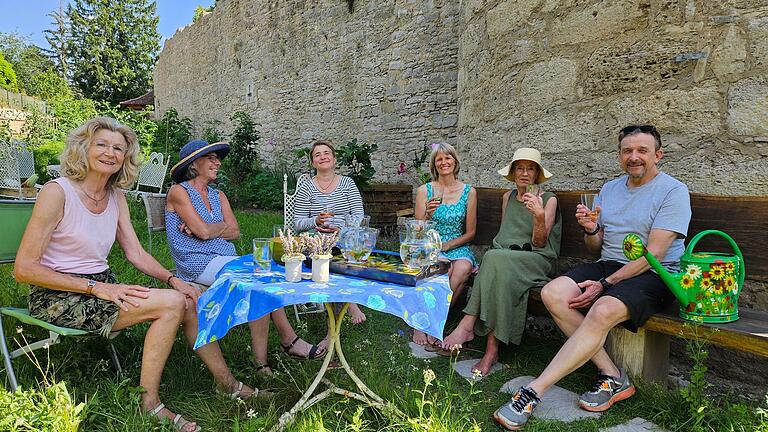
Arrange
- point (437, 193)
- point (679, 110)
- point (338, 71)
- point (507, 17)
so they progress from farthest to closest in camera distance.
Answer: point (338, 71)
point (507, 17)
point (437, 193)
point (679, 110)

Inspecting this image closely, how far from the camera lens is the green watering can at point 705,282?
2229 millimetres

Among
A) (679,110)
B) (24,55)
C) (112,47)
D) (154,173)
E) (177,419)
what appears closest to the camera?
(177,419)

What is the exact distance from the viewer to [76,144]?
91.8 inches

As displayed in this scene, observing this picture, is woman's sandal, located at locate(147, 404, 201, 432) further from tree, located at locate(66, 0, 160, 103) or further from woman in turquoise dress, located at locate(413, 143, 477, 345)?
tree, located at locate(66, 0, 160, 103)

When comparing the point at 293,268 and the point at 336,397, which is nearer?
the point at 293,268

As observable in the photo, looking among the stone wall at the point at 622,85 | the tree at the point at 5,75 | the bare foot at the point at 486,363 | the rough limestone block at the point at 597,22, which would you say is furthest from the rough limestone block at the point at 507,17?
the tree at the point at 5,75

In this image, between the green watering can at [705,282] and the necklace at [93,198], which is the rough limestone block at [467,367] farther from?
the necklace at [93,198]

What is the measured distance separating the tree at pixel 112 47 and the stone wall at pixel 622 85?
92.2 feet

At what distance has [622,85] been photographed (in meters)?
3.10

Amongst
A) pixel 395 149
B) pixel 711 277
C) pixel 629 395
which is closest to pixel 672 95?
pixel 711 277

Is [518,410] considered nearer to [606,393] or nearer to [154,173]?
[606,393]

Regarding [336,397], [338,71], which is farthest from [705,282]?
[338,71]

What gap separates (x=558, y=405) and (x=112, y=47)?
31.7 meters

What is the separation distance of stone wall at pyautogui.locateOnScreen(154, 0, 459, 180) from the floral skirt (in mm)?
5325
